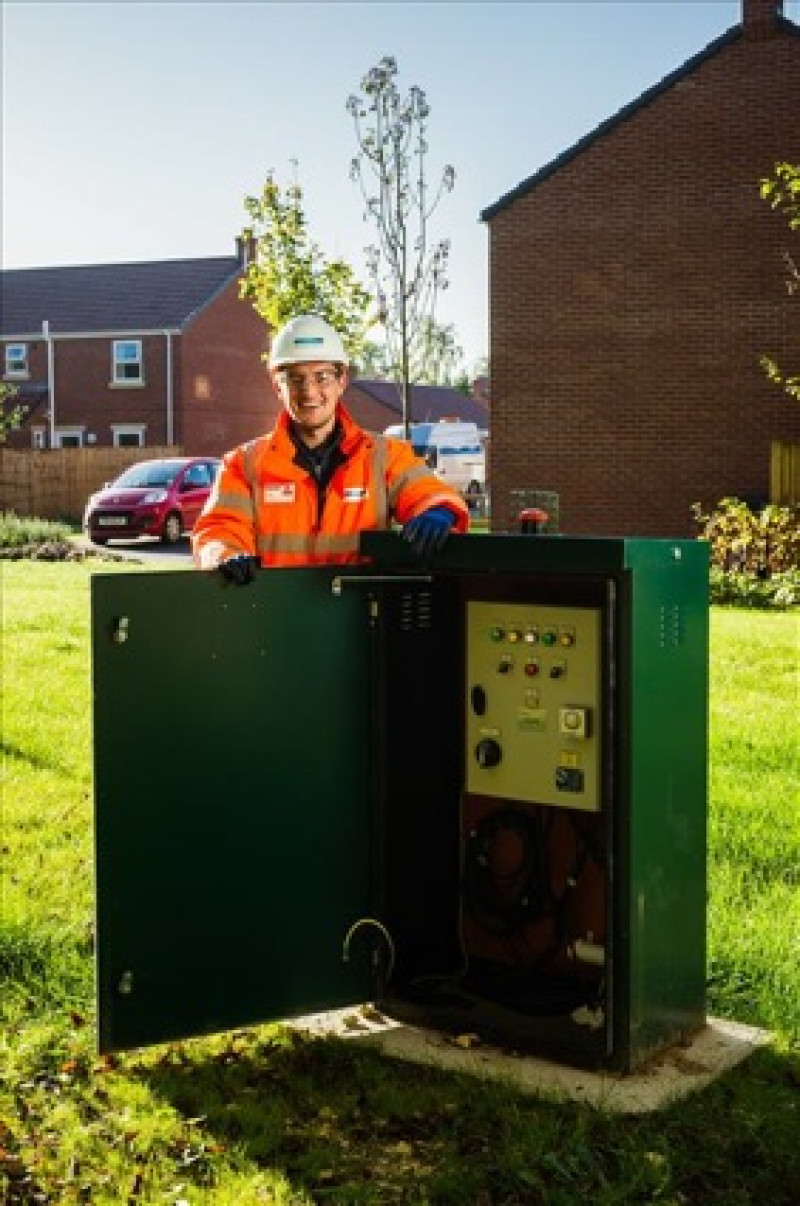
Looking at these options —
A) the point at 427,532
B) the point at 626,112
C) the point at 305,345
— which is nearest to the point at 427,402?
the point at 626,112

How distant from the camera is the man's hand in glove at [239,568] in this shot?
4602 mm

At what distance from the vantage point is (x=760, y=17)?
75.0ft

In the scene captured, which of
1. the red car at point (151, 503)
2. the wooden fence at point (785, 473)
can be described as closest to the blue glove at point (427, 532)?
the wooden fence at point (785, 473)

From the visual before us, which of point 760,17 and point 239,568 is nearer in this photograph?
point 239,568

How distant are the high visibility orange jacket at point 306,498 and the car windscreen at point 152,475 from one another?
2368 cm

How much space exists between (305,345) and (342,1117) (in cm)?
239

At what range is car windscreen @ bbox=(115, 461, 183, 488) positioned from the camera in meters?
29.0

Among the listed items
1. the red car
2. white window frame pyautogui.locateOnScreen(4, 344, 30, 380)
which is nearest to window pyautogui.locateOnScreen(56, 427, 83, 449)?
white window frame pyautogui.locateOnScreen(4, 344, 30, 380)

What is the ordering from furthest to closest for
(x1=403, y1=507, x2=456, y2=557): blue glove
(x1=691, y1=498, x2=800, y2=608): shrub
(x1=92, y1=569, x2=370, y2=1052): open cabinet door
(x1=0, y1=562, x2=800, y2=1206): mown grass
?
(x1=691, y1=498, x2=800, y2=608): shrub, (x1=403, y1=507, x2=456, y2=557): blue glove, (x1=92, y1=569, x2=370, y2=1052): open cabinet door, (x1=0, y1=562, x2=800, y2=1206): mown grass

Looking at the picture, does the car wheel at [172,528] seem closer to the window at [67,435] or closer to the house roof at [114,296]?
the house roof at [114,296]

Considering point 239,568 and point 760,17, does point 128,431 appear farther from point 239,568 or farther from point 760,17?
point 239,568

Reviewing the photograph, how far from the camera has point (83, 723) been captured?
1002cm

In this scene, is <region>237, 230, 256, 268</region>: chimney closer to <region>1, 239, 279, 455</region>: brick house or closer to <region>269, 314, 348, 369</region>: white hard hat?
<region>1, 239, 279, 455</region>: brick house

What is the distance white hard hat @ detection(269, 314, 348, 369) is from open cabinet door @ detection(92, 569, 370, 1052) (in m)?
0.85
